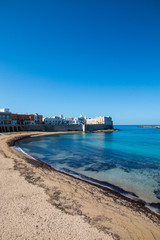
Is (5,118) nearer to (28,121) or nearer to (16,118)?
(16,118)

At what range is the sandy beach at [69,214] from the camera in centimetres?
456

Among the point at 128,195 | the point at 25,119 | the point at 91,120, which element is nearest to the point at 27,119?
the point at 25,119

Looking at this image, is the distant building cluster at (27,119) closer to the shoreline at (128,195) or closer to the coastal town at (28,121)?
the coastal town at (28,121)

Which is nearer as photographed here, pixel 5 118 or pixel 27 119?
pixel 5 118

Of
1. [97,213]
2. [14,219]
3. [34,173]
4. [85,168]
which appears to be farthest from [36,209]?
[85,168]

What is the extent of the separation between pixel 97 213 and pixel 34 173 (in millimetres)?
6386

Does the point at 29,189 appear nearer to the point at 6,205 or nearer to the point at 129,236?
the point at 6,205

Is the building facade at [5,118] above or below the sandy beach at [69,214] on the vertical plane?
above

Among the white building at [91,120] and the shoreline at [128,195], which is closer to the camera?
the shoreline at [128,195]

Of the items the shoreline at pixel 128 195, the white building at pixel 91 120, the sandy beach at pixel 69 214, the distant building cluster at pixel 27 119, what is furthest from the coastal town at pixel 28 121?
the sandy beach at pixel 69 214

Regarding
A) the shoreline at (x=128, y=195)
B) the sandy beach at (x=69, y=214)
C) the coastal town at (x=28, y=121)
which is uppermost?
the coastal town at (x=28, y=121)

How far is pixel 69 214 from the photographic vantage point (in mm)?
5562

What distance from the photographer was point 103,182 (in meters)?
10.3

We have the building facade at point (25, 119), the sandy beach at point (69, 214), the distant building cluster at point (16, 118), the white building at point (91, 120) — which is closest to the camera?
the sandy beach at point (69, 214)
